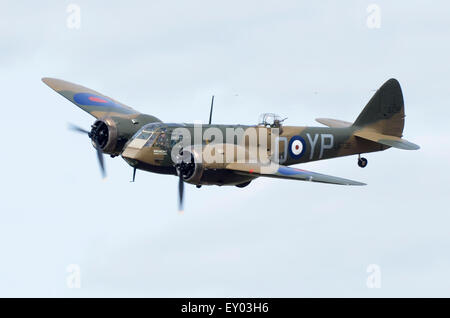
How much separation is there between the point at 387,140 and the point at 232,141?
7.61 m

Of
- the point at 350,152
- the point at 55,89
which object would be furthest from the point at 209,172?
the point at 55,89

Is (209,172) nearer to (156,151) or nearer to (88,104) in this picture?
(156,151)

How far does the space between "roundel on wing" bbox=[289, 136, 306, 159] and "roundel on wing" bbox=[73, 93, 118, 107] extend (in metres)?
8.93

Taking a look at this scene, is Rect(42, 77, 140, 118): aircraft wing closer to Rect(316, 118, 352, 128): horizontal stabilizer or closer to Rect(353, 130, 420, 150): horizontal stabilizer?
Rect(316, 118, 352, 128): horizontal stabilizer

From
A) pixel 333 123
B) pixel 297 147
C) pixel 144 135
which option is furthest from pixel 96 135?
pixel 333 123

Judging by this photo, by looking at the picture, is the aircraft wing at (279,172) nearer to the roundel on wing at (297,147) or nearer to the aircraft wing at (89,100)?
the roundel on wing at (297,147)

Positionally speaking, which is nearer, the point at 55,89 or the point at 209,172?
the point at 209,172

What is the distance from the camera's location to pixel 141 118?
4084cm

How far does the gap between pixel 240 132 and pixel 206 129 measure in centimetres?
158

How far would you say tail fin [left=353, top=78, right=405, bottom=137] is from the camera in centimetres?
4234

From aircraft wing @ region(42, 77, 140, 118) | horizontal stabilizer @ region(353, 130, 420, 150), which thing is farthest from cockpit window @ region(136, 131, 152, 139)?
horizontal stabilizer @ region(353, 130, 420, 150)

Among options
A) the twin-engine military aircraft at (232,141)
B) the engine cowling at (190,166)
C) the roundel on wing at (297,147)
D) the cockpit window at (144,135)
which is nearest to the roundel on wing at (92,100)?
the twin-engine military aircraft at (232,141)

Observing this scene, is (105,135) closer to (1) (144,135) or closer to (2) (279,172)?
(1) (144,135)

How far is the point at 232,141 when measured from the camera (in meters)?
38.2
